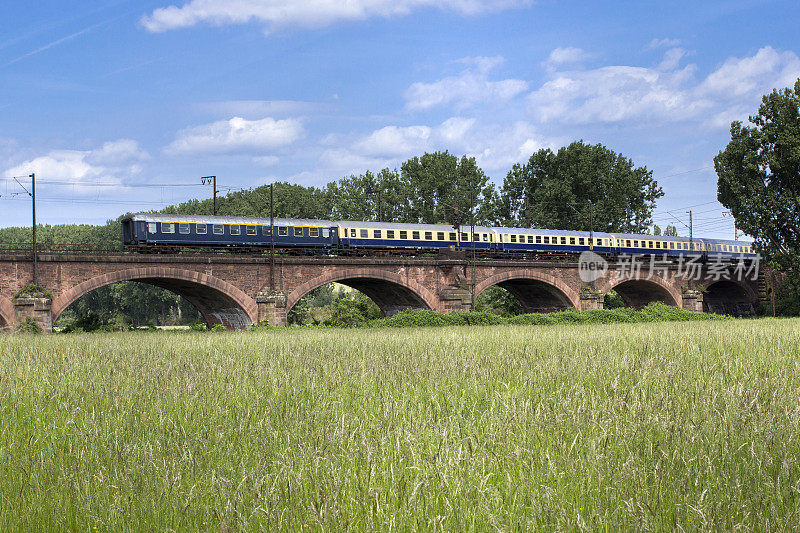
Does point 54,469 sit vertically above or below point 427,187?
below

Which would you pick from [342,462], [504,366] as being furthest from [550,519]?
[504,366]

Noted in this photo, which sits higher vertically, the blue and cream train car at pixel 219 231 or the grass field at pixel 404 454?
the blue and cream train car at pixel 219 231

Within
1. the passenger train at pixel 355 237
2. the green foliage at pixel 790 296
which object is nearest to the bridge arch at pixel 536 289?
the passenger train at pixel 355 237

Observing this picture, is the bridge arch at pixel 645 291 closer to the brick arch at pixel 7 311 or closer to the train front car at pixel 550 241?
the train front car at pixel 550 241

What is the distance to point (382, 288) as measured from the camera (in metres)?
44.1

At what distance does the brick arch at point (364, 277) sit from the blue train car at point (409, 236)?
304cm

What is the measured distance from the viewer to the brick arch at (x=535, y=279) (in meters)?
43.3

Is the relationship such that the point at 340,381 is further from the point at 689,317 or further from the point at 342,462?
the point at 689,317

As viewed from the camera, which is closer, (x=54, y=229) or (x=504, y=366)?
(x=504, y=366)

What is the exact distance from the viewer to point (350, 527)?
117 inches

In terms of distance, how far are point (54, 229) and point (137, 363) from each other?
121 m

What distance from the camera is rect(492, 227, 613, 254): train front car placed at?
4757 centimetres

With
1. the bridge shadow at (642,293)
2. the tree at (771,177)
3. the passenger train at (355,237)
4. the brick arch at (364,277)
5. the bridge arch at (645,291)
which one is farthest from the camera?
the bridge shadow at (642,293)

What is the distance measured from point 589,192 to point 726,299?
1890cm
